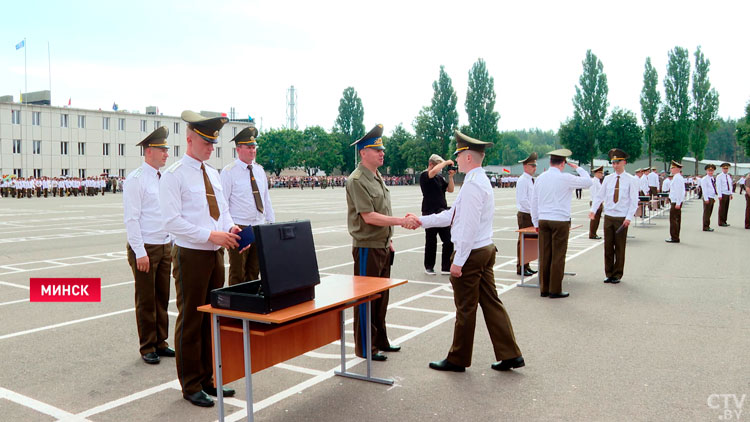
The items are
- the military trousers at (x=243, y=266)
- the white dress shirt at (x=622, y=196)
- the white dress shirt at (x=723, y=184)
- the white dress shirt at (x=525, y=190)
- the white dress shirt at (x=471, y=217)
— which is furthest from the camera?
the white dress shirt at (x=723, y=184)

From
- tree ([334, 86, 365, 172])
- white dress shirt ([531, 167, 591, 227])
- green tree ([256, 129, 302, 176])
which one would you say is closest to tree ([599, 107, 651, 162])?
tree ([334, 86, 365, 172])

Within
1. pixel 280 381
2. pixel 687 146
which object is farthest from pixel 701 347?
pixel 687 146

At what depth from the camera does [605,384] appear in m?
5.11

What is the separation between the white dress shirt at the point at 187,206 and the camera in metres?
4.68

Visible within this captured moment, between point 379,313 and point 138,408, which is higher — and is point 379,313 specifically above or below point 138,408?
above

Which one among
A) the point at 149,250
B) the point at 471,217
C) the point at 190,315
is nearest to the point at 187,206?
the point at 190,315

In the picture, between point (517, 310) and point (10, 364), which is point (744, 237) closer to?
point (517, 310)

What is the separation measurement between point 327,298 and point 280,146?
9922 centimetres

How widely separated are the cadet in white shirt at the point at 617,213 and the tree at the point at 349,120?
9076 cm

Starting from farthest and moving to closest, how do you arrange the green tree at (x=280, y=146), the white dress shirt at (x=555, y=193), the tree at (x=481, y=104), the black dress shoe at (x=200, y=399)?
the green tree at (x=280, y=146)
the tree at (x=481, y=104)
the white dress shirt at (x=555, y=193)
the black dress shoe at (x=200, y=399)

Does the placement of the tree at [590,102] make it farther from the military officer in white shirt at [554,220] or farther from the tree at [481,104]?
the military officer in white shirt at [554,220]

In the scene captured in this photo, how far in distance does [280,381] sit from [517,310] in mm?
3924

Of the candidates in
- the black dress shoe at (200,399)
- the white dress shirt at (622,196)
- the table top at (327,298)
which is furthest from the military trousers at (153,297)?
the white dress shirt at (622,196)

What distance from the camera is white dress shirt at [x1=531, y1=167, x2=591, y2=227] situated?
9211 millimetres
